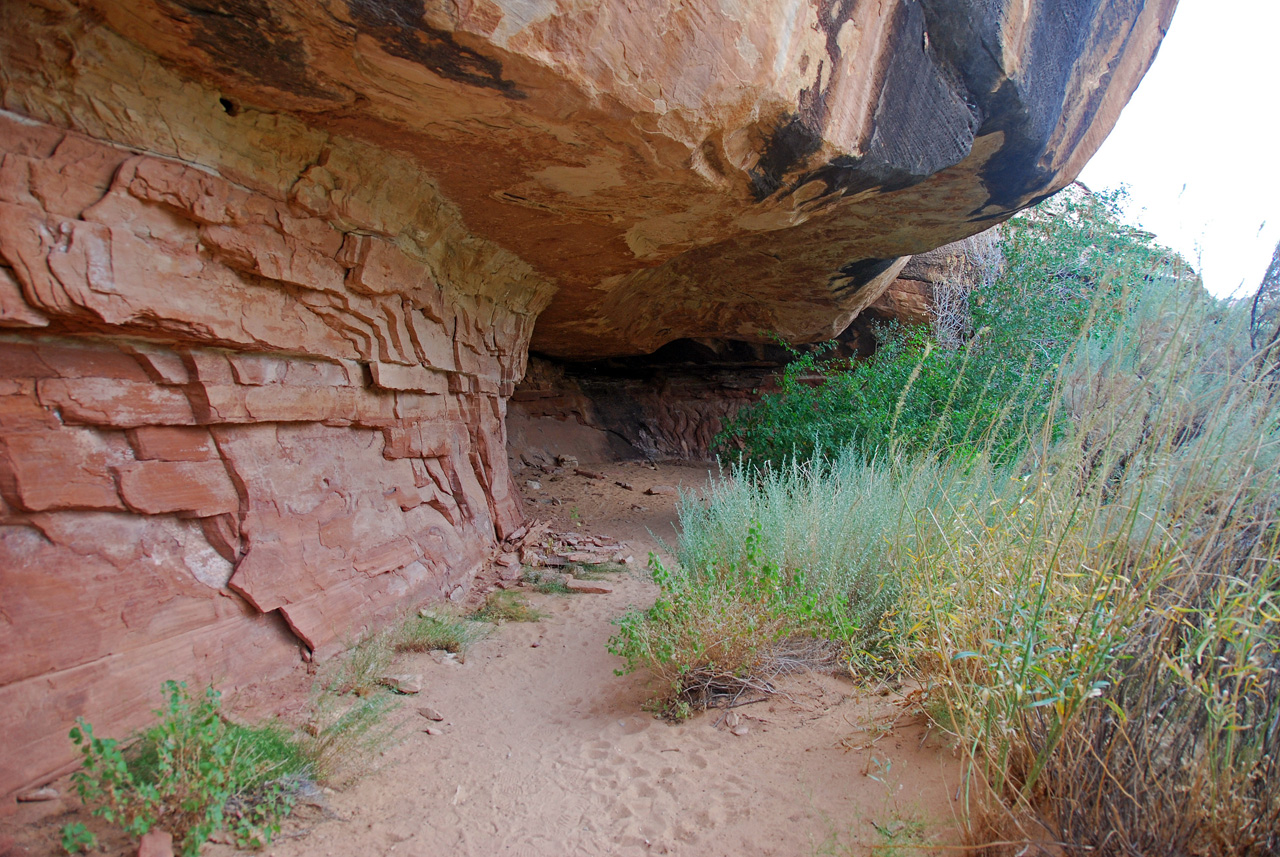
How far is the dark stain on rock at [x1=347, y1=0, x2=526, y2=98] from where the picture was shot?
2467 mm

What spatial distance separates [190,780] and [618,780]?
58.7 inches

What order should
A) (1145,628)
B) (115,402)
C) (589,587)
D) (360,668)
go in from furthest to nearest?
(589,587) < (360,668) < (115,402) < (1145,628)

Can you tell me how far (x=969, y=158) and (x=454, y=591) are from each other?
4.92 meters

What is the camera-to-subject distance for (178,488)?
303 centimetres

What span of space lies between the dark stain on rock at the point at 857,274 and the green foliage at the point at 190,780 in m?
6.69

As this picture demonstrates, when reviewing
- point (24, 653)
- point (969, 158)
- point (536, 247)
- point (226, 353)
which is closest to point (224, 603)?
point (24, 653)

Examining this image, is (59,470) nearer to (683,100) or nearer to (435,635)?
(435,635)

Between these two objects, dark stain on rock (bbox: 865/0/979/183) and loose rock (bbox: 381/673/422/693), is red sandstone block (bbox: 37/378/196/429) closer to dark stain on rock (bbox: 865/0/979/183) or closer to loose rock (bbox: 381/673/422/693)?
loose rock (bbox: 381/673/422/693)

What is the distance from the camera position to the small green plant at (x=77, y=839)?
202 cm

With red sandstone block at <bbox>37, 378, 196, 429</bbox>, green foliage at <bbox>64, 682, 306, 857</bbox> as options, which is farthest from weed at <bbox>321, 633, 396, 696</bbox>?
red sandstone block at <bbox>37, 378, 196, 429</bbox>

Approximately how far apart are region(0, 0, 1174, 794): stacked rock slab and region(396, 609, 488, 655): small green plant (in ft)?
0.65

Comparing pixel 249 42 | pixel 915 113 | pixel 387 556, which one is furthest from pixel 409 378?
pixel 915 113

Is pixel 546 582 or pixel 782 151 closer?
pixel 782 151

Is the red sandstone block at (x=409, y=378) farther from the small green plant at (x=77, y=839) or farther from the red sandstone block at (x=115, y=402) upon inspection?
the small green plant at (x=77, y=839)
